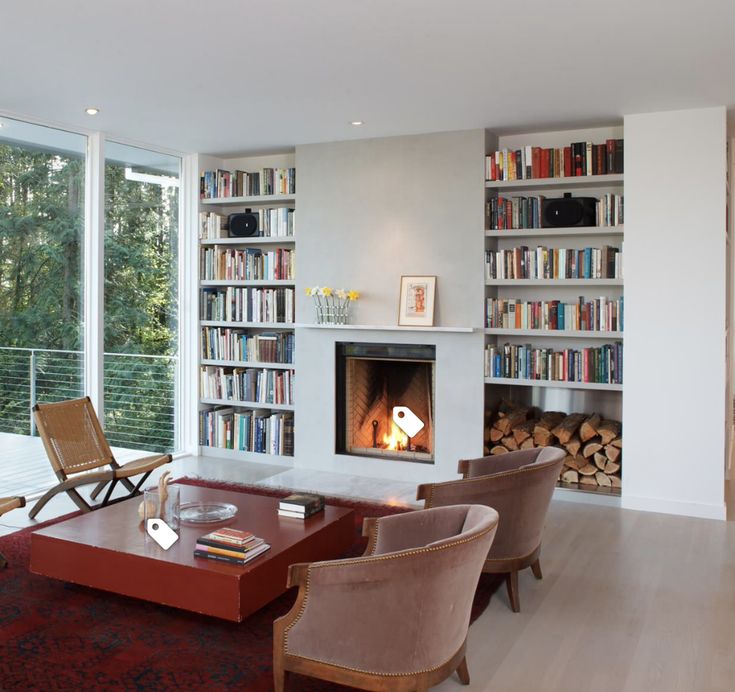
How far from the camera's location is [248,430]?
6941 millimetres

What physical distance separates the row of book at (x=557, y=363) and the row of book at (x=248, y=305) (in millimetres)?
1898

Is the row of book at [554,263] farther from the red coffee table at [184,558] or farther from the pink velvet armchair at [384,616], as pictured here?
the pink velvet armchair at [384,616]

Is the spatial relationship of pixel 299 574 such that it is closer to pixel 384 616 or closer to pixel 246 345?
pixel 384 616

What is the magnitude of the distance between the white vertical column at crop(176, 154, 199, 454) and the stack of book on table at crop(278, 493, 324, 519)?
3313mm

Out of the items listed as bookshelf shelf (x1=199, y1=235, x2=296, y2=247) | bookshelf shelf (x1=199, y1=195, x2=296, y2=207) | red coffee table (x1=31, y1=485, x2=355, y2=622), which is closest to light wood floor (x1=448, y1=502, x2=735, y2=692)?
red coffee table (x1=31, y1=485, x2=355, y2=622)

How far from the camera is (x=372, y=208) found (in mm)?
6199

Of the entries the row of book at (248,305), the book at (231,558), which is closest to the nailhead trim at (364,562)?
the book at (231,558)

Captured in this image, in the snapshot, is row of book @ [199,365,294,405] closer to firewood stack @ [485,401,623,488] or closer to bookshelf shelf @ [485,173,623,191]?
firewood stack @ [485,401,623,488]

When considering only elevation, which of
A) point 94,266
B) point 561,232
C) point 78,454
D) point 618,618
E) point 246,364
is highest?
point 561,232

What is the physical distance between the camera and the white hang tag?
3.45 meters

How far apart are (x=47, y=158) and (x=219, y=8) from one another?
9.26ft

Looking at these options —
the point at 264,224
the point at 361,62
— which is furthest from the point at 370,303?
the point at 361,62

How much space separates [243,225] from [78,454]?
264 centimetres

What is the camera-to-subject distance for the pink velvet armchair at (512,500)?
11.3ft
